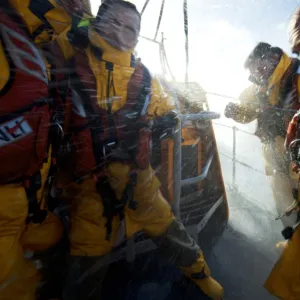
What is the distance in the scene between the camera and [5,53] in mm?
1197

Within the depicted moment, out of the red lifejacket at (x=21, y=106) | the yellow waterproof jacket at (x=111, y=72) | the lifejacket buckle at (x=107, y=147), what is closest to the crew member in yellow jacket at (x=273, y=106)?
the yellow waterproof jacket at (x=111, y=72)

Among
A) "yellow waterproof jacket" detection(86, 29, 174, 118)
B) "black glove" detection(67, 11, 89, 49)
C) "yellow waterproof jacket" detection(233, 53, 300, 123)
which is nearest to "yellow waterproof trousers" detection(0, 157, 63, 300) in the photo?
"yellow waterproof jacket" detection(86, 29, 174, 118)

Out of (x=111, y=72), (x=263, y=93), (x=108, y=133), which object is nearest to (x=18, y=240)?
(x=108, y=133)

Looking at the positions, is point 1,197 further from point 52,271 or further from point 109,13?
point 109,13

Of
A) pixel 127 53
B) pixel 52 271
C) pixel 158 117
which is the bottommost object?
pixel 52 271

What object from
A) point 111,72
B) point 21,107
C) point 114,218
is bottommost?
point 114,218

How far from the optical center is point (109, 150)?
6.26 ft

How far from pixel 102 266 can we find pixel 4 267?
78 cm

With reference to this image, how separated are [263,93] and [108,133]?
2.30m

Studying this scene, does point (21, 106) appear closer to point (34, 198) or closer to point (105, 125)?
point (34, 198)

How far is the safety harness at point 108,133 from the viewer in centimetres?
177

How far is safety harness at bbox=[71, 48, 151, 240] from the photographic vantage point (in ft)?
5.81

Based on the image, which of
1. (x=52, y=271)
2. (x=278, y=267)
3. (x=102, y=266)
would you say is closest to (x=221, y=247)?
(x=278, y=267)

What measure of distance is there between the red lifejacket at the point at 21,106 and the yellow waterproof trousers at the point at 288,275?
1.72 meters
